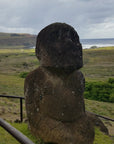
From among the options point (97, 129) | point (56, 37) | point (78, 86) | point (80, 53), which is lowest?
point (97, 129)

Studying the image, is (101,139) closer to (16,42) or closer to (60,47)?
(60,47)

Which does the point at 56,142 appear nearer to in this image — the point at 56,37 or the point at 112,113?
the point at 56,37

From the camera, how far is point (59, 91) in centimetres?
437

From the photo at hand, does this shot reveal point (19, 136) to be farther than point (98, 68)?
No

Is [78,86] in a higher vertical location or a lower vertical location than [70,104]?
higher

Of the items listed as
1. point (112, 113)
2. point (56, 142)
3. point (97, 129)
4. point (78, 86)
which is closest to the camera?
point (56, 142)

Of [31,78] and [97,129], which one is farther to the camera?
[97,129]

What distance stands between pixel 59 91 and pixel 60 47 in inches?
35.9

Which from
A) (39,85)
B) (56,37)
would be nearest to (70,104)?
(39,85)

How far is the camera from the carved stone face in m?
4.36

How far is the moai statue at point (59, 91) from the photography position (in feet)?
14.3

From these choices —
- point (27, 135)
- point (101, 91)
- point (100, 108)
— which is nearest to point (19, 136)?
point (27, 135)

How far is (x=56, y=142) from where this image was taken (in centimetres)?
434

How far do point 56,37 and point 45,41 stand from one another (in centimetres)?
26
